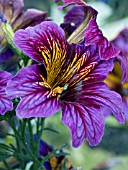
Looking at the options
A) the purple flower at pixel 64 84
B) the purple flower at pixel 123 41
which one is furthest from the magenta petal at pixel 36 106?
the purple flower at pixel 123 41

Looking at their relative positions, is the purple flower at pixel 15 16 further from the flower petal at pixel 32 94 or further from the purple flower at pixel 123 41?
the purple flower at pixel 123 41

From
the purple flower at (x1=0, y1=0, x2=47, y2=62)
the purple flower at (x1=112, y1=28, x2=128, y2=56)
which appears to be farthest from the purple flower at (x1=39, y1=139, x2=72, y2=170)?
the purple flower at (x1=112, y1=28, x2=128, y2=56)

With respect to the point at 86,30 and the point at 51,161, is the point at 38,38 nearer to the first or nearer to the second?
the point at 86,30

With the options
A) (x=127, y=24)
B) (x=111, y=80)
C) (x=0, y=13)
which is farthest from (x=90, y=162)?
(x=0, y=13)

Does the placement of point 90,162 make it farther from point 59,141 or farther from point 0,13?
point 0,13

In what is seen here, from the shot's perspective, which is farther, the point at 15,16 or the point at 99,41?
the point at 15,16

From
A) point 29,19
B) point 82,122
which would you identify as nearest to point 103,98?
point 82,122
